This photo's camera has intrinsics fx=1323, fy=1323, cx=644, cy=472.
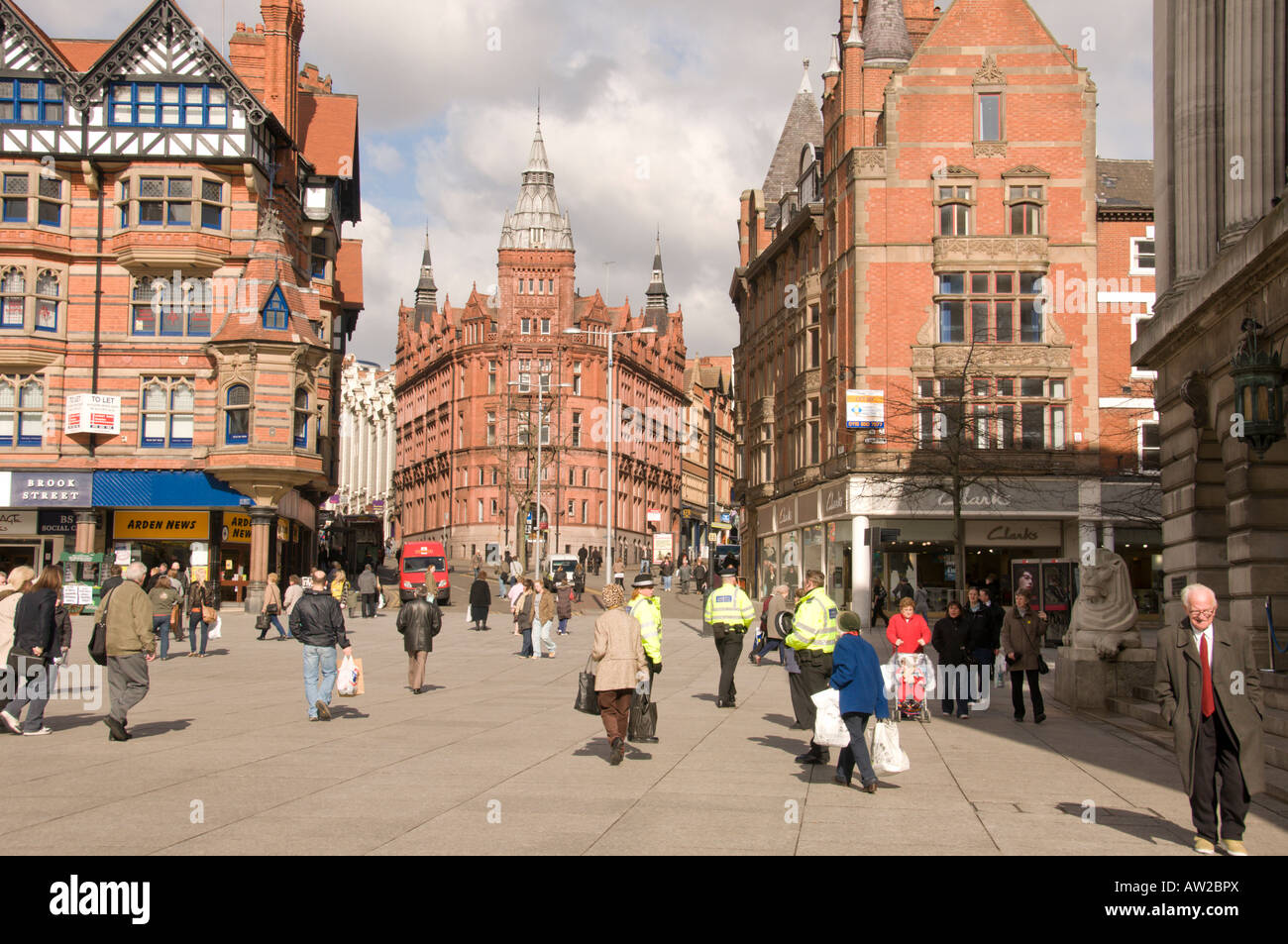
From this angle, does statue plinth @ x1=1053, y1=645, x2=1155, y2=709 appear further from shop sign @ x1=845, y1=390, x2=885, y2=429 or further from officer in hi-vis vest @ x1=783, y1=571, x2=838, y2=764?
shop sign @ x1=845, y1=390, x2=885, y2=429

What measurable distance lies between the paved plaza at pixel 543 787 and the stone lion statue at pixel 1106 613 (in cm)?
118

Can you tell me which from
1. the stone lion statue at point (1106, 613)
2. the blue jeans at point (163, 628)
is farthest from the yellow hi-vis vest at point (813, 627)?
the blue jeans at point (163, 628)

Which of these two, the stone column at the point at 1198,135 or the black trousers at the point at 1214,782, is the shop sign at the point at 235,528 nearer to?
the stone column at the point at 1198,135

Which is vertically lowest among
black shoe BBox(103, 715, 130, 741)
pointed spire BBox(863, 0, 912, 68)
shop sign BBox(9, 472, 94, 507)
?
black shoe BBox(103, 715, 130, 741)

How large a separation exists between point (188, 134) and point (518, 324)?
6330cm

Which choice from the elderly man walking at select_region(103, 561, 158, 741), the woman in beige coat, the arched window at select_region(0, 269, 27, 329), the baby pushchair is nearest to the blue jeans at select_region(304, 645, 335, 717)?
the elderly man walking at select_region(103, 561, 158, 741)

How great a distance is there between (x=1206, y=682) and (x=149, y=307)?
40.2 metres

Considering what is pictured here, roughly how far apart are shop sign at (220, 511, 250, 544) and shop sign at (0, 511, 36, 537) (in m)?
5.85

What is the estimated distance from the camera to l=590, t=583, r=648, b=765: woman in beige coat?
41.6 feet

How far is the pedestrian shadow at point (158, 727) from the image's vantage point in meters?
14.4

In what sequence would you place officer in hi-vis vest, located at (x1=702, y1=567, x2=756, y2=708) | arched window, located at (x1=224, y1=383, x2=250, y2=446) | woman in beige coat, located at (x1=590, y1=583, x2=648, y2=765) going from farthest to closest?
arched window, located at (x1=224, y1=383, x2=250, y2=446), officer in hi-vis vest, located at (x1=702, y1=567, x2=756, y2=708), woman in beige coat, located at (x1=590, y1=583, x2=648, y2=765)
